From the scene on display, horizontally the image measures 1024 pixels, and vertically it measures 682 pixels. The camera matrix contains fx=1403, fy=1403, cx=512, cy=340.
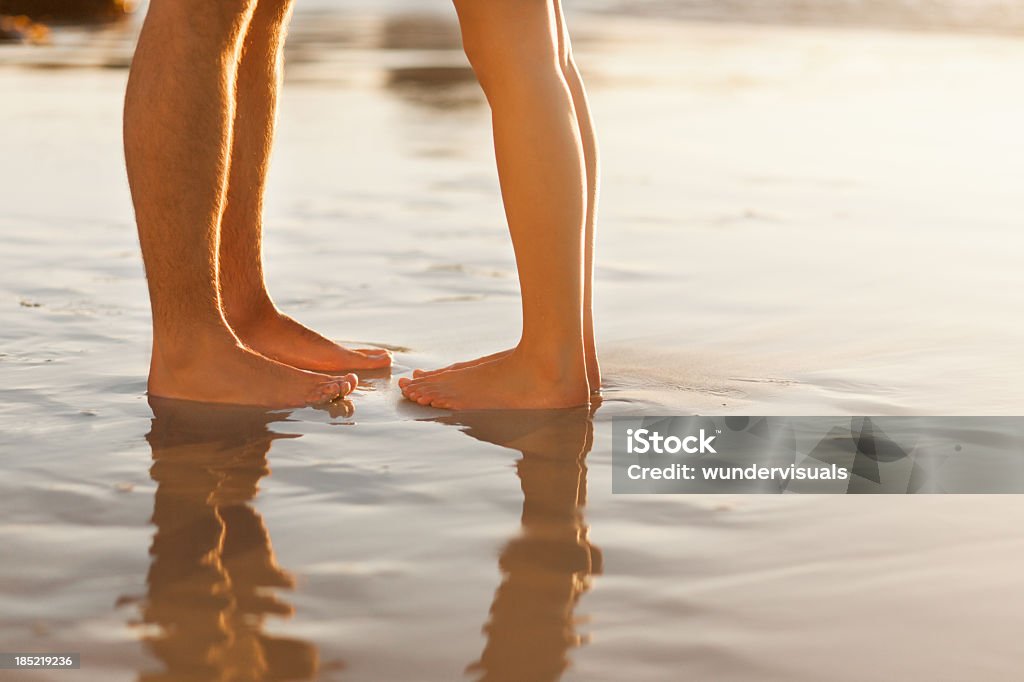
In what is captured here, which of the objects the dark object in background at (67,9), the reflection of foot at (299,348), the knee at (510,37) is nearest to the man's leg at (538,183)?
the knee at (510,37)

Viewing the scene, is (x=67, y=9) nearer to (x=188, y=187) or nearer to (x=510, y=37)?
(x=188, y=187)

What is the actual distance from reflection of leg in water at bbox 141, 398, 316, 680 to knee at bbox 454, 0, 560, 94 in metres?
0.62

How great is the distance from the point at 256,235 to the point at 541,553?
1129 mm

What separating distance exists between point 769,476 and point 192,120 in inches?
39.3

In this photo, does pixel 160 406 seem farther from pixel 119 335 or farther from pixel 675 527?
pixel 675 527

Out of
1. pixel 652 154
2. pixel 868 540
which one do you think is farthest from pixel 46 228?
pixel 868 540

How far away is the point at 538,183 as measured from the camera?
6.86 ft

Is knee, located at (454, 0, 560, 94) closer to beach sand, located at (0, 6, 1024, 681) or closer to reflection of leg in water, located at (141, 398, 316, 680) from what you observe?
beach sand, located at (0, 6, 1024, 681)

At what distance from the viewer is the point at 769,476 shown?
180 centimetres

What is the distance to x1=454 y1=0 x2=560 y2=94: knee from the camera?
2.08 m

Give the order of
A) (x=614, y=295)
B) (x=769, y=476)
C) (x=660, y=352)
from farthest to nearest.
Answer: (x=614, y=295) → (x=660, y=352) → (x=769, y=476)

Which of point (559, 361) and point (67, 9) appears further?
point (67, 9)

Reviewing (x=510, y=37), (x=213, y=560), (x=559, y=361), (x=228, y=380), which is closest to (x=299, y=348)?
(x=228, y=380)

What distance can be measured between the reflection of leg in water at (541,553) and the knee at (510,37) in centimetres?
52
